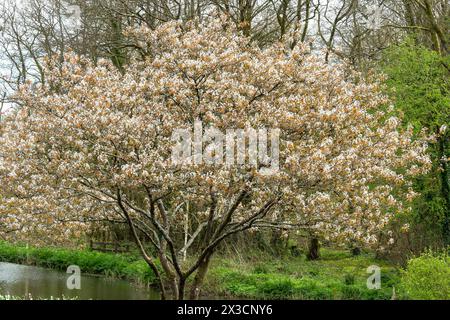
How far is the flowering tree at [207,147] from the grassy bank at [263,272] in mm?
4159

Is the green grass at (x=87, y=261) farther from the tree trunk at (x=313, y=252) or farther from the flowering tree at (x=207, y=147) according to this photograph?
the tree trunk at (x=313, y=252)

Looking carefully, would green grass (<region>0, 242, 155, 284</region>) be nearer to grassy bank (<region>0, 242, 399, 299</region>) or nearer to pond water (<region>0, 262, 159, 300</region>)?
grassy bank (<region>0, 242, 399, 299</region>)

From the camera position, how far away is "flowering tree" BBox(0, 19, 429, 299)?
8492mm

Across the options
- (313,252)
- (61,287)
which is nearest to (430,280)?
(61,287)

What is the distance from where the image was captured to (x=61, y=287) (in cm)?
1540

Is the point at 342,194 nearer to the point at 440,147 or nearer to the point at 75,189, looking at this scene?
the point at 75,189

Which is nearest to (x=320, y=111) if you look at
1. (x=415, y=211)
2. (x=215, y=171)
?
(x=215, y=171)

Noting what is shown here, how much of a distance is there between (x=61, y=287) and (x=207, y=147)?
9.06 meters

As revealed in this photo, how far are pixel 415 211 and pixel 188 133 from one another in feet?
27.8

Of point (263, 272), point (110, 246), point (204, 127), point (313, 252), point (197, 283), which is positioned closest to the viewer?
point (204, 127)

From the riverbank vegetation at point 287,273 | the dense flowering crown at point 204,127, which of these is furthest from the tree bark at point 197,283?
the riverbank vegetation at point 287,273

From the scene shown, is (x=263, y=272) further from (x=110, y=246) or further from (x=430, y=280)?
(x=430, y=280)

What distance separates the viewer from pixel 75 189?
966cm

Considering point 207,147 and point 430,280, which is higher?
point 207,147
